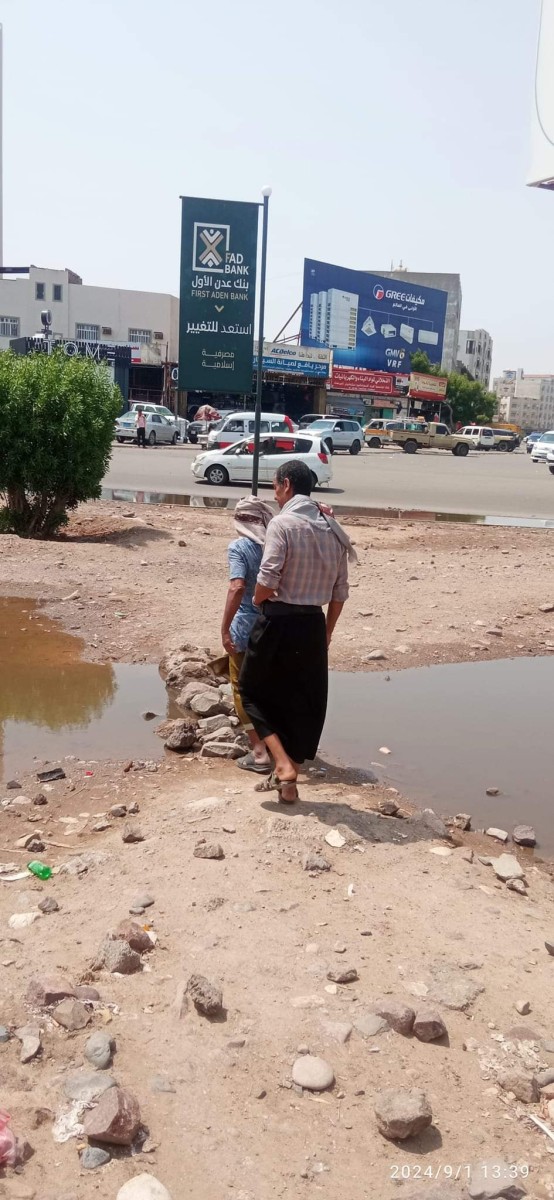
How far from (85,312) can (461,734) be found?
2158 inches

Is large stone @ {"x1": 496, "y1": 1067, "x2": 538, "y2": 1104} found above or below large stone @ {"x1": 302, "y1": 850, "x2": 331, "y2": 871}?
below

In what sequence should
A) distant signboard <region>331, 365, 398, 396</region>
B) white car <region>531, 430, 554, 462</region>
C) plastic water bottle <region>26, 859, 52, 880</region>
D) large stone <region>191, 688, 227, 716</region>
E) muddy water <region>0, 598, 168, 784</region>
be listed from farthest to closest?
distant signboard <region>331, 365, 398, 396</region> < white car <region>531, 430, 554, 462</region> < large stone <region>191, 688, 227, 716</region> < muddy water <region>0, 598, 168, 784</region> < plastic water bottle <region>26, 859, 52, 880</region>

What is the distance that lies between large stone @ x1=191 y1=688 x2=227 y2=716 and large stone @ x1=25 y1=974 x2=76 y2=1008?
9.67 feet

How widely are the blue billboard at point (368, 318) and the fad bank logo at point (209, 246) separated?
165ft

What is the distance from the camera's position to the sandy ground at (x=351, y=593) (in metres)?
7.82

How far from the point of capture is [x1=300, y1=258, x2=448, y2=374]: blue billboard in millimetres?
61781

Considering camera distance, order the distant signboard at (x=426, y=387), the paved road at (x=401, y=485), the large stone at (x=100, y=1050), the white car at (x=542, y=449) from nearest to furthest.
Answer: the large stone at (x=100, y=1050), the paved road at (x=401, y=485), the white car at (x=542, y=449), the distant signboard at (x=426, y=387)

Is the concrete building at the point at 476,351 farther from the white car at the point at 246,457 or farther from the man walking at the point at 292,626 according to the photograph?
the man walking at the point at 292,626

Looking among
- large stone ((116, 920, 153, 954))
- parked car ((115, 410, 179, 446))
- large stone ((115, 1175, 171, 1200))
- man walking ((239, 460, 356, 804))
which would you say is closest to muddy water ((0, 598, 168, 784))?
man walking ((239, 460, 356, 804))

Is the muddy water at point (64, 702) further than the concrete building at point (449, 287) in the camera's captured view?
No

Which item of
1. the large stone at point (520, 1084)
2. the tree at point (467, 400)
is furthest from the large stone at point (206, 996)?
the tree at point (467, 400)

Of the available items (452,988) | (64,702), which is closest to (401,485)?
(64,702)
